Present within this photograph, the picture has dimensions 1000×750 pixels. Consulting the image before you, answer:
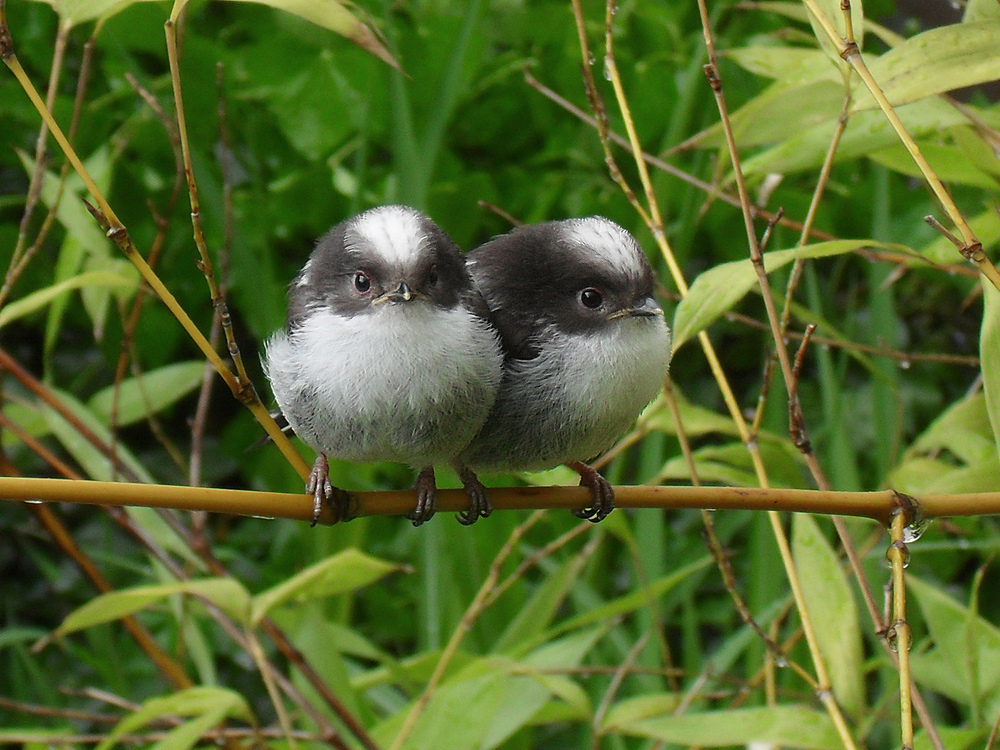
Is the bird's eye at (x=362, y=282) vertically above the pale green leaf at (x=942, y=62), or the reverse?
the pale green leaf at (x=942, y=62)

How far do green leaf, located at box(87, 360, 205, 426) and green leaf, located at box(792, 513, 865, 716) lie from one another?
38.5 inches

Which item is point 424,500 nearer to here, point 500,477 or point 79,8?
point 79,8

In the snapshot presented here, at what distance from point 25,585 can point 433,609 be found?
56.9 inches

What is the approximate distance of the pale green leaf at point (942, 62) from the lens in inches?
36.5

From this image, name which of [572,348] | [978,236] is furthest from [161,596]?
[978,236]

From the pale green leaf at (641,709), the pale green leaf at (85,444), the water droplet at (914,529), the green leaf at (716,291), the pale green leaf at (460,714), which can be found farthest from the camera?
the pale green leaf at (85,444)

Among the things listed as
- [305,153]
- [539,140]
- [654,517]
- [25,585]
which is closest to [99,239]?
[305,153]

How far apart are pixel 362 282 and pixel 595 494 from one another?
34 centimetres

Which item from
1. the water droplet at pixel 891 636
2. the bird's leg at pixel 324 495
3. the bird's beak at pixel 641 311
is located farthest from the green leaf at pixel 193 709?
the water droplet at pixel 891 636

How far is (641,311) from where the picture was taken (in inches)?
45.6

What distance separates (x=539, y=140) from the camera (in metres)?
2.56

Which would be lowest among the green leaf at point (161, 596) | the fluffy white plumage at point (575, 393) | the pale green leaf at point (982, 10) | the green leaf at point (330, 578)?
the green leaf at point (161, 596)

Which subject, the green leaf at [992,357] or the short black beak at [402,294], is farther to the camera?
the short black beak at [402,294]

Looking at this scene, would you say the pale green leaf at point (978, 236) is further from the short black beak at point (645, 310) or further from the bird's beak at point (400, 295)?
the bird's beak at point (400, 295)
